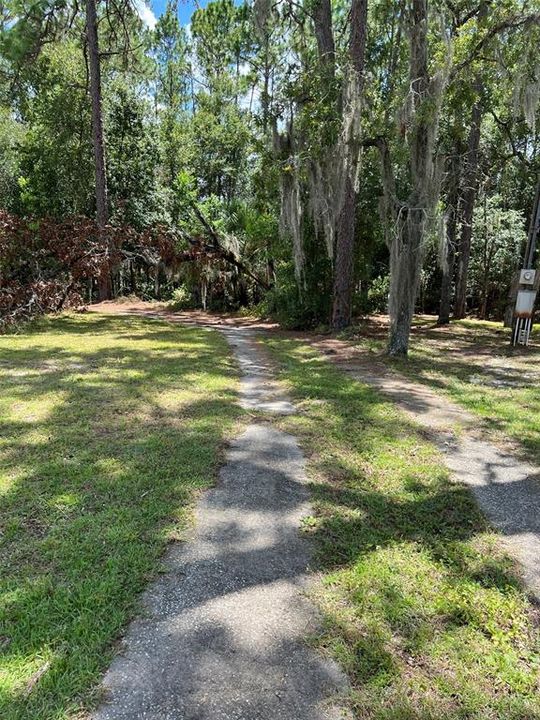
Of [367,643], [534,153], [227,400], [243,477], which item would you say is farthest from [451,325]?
[367,643]

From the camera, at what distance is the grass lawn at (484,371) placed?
15.5 ft

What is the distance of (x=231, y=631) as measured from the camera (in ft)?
6.31

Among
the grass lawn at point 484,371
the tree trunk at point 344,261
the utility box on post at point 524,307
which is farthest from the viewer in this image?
the tree trunk at point 344,261

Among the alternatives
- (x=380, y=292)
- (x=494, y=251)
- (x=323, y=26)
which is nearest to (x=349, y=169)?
(x=323, y=26)

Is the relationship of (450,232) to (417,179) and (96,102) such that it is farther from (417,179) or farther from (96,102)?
(96,102)

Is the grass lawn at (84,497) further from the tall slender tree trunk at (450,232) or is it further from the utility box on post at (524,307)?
the tall slender tree trunk at (450,232)

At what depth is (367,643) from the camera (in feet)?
6.23

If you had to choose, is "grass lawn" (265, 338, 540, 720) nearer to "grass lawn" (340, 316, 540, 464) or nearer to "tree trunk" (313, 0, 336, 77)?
"grass lawn" (340, 316, 540, 464)

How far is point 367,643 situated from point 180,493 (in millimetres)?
1452

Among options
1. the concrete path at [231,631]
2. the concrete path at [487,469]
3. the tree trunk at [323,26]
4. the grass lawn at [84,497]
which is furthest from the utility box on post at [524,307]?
the concrete path at [231,631]

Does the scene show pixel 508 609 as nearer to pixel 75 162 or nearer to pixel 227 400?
pixel 227 400

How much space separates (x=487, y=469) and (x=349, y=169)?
20.3ft

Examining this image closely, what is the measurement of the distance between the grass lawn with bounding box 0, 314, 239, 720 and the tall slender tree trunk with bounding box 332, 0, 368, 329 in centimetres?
421

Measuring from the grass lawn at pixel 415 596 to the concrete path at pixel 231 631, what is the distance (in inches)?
5.2
